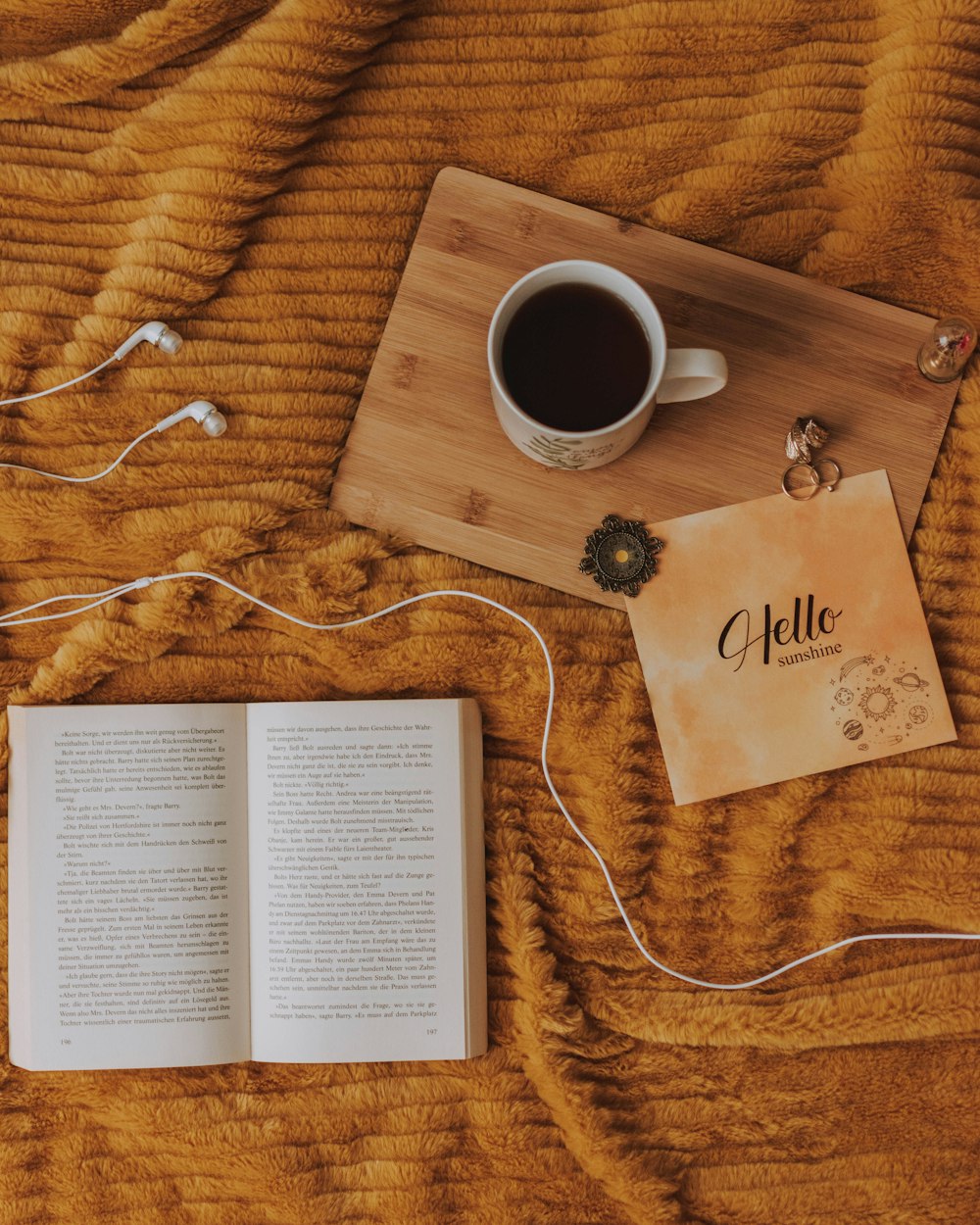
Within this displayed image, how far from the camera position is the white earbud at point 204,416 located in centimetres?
68

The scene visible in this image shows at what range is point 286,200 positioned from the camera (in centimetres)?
71

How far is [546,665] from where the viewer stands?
27.3 inches

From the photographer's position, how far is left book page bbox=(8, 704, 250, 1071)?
68 centimetres

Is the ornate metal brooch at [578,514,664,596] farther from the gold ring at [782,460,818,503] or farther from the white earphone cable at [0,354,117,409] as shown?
the white earphone cable at [0,354,117,409]

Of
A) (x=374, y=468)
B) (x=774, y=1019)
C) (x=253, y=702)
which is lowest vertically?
(x=774, y=1019)

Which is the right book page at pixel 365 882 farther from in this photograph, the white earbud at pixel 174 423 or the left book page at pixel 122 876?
the white earbud at pixel 174 423

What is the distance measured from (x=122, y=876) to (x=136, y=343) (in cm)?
37

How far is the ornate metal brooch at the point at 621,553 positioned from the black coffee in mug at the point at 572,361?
87mm

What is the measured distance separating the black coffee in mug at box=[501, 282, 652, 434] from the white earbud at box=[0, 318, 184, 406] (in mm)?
237

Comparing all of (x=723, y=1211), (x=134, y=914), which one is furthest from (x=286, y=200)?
(x=723, y=1211)

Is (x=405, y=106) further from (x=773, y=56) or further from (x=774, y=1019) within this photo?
(x=774, y=1019)

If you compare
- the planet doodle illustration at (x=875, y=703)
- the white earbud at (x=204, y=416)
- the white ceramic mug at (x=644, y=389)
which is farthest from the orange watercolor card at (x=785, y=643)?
the white earbud at (x=204, y=416)

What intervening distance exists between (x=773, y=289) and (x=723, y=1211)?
0.64 meters

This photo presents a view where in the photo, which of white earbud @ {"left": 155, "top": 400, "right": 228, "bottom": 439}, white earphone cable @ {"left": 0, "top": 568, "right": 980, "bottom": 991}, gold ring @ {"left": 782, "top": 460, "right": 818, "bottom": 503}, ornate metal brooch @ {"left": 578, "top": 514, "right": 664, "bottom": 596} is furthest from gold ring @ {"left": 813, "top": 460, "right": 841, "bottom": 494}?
white earbud @ {"left": 155, "top": 400, "right": 228, "bottom": 439}
